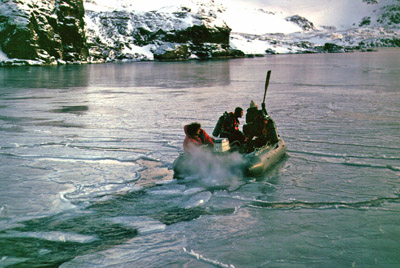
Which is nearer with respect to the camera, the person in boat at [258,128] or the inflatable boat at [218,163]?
the inflatable boat at [218,163]

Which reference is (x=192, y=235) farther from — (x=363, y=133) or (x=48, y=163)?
(x=363, y=133)

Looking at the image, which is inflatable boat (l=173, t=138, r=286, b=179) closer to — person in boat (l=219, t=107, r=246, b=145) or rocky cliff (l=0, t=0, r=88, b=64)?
person in boat (l=219, t=107, r=246, b=145)

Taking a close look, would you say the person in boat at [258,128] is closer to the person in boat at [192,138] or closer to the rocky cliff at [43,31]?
the person in boat at [192,138]

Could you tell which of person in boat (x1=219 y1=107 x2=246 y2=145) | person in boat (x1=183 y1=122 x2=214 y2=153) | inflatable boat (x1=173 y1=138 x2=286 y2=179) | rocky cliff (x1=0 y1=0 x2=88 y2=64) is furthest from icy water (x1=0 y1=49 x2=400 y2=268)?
rocky cliff (x1=0 y1=0 x2=88 y2=64)

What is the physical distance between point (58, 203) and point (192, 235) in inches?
115

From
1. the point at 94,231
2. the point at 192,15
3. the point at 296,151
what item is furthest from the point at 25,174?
the point at 192,15

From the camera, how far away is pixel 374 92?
24484mm

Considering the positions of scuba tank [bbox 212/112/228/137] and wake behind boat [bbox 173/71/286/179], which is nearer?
wake behind boat [bbox 173/71/286/179]

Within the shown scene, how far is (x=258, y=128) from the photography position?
10.6 m

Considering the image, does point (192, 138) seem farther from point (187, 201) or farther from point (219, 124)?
point (187, 201)

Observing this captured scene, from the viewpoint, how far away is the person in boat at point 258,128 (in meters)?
10.6

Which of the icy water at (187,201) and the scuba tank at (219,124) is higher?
the scuba tank at (219,124)

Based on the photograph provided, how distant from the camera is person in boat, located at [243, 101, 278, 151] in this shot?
34.7 feet

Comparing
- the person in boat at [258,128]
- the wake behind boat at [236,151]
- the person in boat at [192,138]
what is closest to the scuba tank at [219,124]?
the wake behind boat at [236,151]
